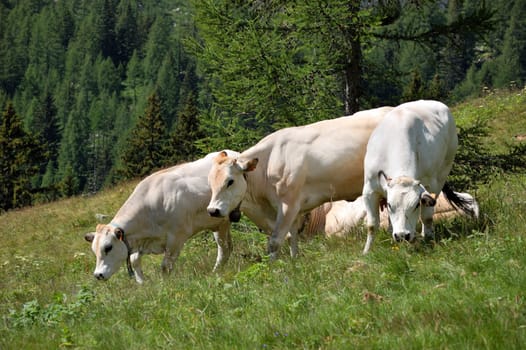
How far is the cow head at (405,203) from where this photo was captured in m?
8.06

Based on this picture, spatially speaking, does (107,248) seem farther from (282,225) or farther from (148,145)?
(148,145)

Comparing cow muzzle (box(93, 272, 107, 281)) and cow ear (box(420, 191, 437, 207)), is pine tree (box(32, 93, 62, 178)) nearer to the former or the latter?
cow muzzle (box(93, 272, 107, 281))

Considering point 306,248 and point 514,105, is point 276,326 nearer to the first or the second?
point 306,248

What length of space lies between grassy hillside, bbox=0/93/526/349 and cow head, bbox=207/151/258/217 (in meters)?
0.80

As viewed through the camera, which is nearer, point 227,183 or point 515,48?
point 227,183

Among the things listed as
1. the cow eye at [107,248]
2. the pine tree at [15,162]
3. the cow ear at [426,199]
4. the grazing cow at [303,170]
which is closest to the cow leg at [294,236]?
the grazing cow at [303,170]

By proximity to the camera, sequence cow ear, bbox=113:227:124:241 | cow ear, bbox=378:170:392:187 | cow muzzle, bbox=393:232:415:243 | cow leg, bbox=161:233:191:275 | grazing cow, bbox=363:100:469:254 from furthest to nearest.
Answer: cow leg, bbox=161:233:191:275 < cow ear, bbox=113:227:124:241 < cow ear, bbox=378:170:392:187 < grazing cow, bbox=363:100:469:254 < cow muzzle, bbox=393:232:415:243

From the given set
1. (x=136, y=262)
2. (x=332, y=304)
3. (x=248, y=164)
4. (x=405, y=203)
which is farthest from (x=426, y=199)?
(x=136, y=262)

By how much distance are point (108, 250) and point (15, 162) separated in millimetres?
47145

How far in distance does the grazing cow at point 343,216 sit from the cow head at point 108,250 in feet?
10.4

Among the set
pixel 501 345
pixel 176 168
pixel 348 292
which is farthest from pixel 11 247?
pixel 501 345

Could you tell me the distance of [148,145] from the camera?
72062 millimetres

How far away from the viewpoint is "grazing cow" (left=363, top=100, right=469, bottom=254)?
819cm

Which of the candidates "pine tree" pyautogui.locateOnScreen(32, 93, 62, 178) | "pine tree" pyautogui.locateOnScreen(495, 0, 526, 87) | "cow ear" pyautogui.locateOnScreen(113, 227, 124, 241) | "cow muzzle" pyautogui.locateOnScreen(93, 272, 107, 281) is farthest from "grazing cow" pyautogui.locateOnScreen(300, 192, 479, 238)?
"pine tree" pyautogui.locateOnScreen(32, 93, 62, 178)
